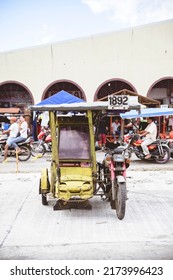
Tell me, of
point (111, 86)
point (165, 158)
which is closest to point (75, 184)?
point (165, 158)

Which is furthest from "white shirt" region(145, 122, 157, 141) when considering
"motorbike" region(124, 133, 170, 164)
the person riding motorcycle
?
"motorbike" region(124, 133, 170, 164)

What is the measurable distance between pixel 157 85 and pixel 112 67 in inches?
96.4

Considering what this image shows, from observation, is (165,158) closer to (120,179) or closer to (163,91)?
(120,179)

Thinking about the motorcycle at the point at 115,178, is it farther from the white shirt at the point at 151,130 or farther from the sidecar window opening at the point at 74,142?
the white shirt at the point at 151,130

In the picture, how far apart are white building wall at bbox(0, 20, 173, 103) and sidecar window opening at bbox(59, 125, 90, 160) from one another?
38.1 ft

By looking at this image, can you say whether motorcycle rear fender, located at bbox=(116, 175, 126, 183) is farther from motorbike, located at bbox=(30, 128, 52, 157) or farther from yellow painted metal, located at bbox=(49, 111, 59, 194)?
motorbike, located at bbox=(30, 128, 52, 157)

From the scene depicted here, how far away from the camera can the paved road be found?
3.88 meters

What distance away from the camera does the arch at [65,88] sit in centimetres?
1711

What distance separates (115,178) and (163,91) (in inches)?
543

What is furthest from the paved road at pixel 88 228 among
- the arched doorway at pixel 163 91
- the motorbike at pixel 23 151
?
the arched doorway at pixel 163 91

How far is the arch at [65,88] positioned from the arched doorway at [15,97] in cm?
103

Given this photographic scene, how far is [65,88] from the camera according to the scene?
1791cm
